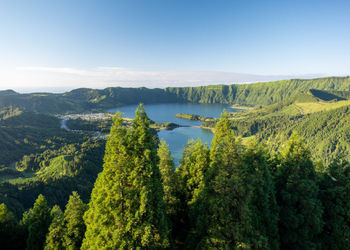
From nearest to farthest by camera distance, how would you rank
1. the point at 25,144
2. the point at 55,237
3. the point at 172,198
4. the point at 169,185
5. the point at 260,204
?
the point at 260,204, the point at 55,237, the point at 172,198, the point at 169,185, the point at 25,144

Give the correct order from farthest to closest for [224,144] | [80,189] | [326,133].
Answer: [326,133], [80,189], [224,144]

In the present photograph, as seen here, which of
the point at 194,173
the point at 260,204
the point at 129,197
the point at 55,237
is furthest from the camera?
the point at 194,173

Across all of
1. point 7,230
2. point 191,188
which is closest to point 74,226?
point 7,230

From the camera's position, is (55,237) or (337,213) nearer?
(55,237)

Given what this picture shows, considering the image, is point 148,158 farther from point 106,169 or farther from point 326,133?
point 326,133

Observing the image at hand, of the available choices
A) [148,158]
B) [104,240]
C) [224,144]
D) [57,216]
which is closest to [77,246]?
[57,216]

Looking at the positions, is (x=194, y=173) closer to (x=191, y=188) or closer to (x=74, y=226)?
(x=191, y=188)

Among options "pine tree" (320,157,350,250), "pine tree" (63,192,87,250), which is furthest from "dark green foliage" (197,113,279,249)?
"pine tree" (63,192,87,250)

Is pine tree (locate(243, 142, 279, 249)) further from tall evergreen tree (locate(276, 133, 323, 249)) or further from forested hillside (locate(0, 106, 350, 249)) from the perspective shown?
tall evergreen tree (locate(276, 133, 323, 249))

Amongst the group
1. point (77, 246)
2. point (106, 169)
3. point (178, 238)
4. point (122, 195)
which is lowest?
Answer: point (178, 238)
